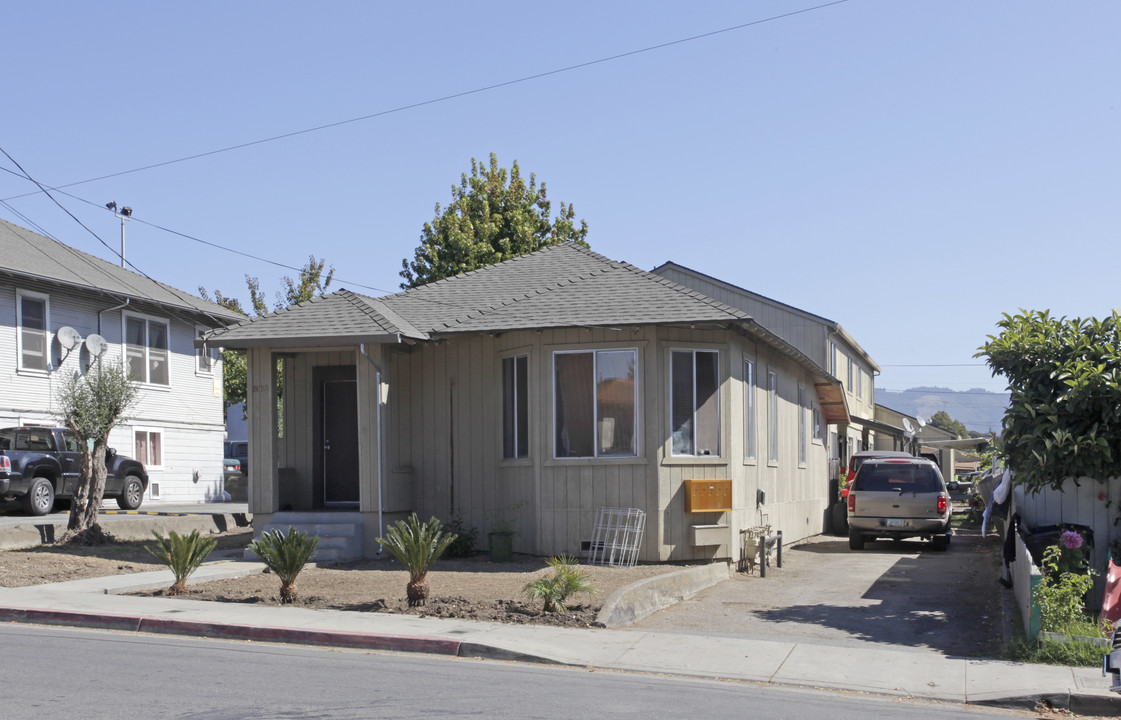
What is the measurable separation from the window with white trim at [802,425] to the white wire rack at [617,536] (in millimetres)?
7723

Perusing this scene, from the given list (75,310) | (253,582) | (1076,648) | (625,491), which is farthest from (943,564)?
(75,310)

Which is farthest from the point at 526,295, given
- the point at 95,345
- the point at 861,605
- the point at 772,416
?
the point at 95,345

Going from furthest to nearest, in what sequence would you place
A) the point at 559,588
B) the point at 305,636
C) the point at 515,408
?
the point at 515,408
the point at 559,588
the point at 305,636

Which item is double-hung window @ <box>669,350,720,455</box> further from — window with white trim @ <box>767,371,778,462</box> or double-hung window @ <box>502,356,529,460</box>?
window with white trim @ <box>767,371,778,462</box>

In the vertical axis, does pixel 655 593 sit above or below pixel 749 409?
below

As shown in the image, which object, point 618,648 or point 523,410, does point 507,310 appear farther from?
point 618,648

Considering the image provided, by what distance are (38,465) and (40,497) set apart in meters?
0.61

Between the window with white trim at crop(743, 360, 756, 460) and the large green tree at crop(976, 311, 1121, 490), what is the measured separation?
177 inches

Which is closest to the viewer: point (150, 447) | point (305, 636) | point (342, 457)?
point (305, 636)

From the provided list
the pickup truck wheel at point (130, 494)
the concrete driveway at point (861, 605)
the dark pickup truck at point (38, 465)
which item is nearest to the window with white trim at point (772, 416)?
the concrete driveway at point (861, 605)

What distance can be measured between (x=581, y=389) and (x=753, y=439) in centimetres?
327

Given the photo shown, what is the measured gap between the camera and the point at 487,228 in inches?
1172

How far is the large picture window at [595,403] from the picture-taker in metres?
14.7

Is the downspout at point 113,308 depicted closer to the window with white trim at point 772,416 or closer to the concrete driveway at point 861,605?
the window with white trim at point 772,416
